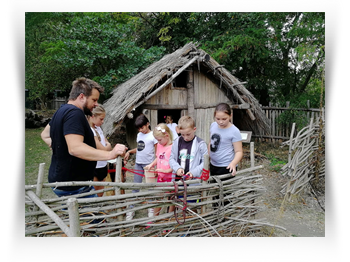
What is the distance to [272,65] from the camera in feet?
33.6

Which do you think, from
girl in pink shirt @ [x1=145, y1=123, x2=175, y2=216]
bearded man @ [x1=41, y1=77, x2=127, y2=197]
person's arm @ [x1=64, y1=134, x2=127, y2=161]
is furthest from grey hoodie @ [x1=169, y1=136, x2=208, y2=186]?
person's arm @ [x1=64, y1=134, x2=127, y2=161]

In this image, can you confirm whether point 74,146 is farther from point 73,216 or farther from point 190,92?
point 190,92

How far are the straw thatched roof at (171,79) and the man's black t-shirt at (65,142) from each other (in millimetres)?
3961

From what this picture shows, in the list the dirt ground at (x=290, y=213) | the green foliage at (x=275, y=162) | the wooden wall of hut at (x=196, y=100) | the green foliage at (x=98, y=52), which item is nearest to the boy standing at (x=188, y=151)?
the dirt ground at (x=290, y=213)

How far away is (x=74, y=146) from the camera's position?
7.11 ft

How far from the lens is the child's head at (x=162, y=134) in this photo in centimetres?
341

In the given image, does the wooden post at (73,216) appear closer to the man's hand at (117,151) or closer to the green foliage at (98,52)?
the man's hand at (117,151)

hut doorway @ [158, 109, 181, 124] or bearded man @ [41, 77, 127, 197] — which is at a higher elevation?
hut doorway @ [158, 109, 181, 124]

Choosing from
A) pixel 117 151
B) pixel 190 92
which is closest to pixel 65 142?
pixel 117 151

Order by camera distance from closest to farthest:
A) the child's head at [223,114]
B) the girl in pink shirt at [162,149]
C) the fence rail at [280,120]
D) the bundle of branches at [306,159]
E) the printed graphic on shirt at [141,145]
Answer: the child's head at [223,114]
the girl in pink shirt at [162,149]
the printed graphic on shirt at [141,145]
the bundle of branches at [306,159]
the fence rail at [280,120]

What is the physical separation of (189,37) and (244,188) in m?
11.1

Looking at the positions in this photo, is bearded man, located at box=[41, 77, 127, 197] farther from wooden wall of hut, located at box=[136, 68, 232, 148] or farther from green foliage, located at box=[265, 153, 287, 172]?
green foliage, located at box=[265, 153, 287, 172]

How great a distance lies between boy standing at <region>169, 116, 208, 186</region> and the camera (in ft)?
9.61

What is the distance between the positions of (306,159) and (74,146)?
15.3ft
